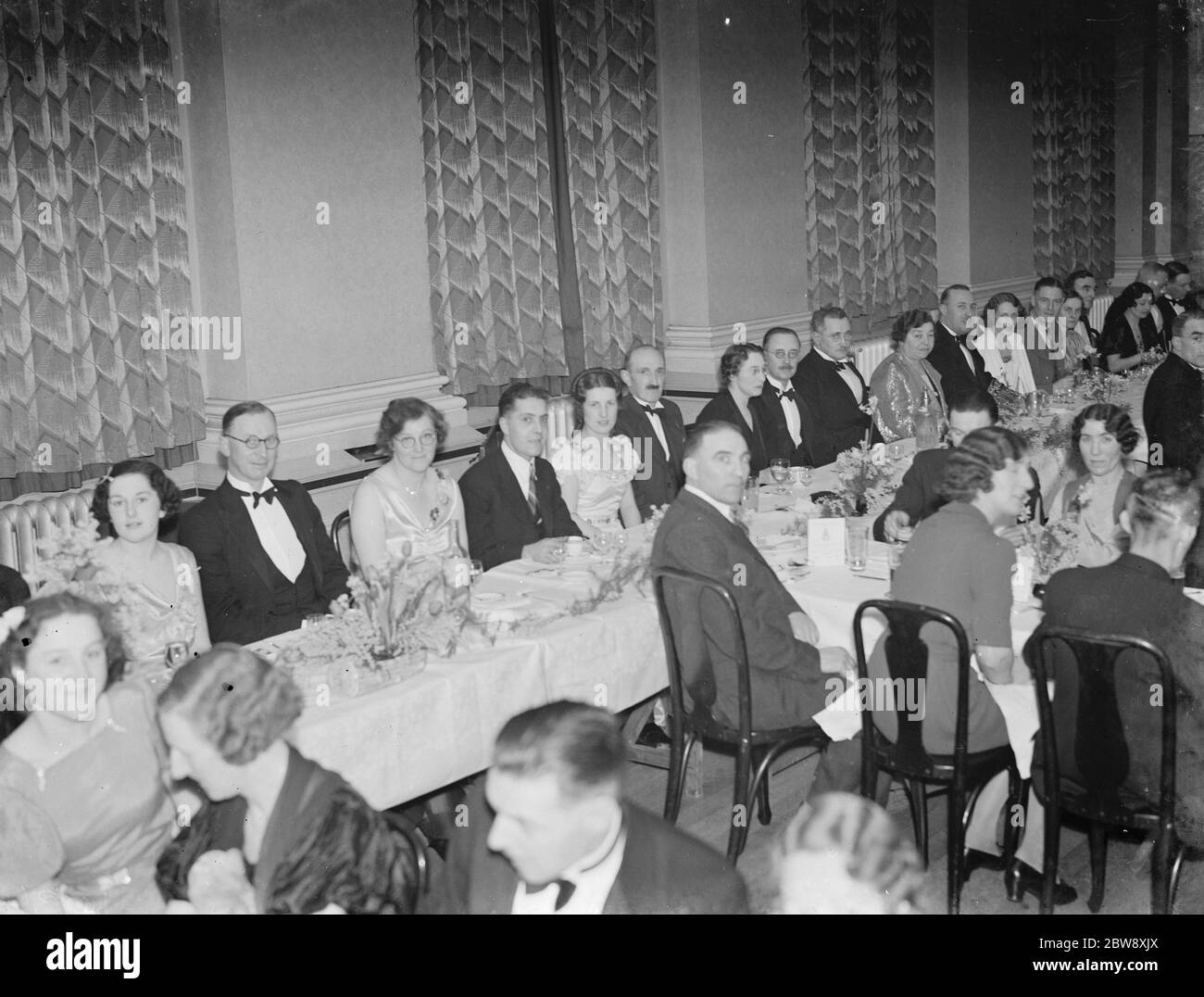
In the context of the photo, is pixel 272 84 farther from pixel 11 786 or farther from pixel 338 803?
pixel 338 803

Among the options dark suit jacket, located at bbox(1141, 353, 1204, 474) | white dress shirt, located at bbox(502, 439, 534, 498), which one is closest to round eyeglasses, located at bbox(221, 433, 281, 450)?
white dress shirt, located at bbox(502, 439, 534, 498)

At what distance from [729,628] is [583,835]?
1.75 m

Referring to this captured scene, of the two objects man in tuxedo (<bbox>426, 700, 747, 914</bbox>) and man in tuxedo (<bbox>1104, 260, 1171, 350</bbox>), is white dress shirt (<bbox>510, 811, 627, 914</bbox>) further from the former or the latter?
man in tuxedo (<bbox>1104, 260, 1171, 350</bbox>)

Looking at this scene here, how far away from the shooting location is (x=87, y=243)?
5594mm

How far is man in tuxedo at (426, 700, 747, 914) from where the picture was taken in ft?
6.44

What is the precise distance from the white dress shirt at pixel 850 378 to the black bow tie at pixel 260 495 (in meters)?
3.34

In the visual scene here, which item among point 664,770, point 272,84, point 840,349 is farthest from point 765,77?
point 664,770

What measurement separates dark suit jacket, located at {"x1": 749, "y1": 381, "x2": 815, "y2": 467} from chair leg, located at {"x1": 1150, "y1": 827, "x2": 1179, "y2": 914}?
325 centimetres

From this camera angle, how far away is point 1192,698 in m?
3.15

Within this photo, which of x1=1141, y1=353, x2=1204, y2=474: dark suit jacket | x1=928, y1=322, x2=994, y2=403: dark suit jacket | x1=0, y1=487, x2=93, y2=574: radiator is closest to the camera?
x1=0, y1=487, x2=93, y2=574: radiator

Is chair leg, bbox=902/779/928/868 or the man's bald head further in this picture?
the man's bald head

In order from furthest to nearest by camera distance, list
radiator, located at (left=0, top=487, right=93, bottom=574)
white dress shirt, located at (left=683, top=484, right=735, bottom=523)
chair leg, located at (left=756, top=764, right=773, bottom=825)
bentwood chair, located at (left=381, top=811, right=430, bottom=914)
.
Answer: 1. radiator, located at (left=0, top=487, right=93, bottom=574)
2. chair leg, located at (left=756, top=764, right=773, bottom=825)
3. white dress shirt, located at (left=683, top=484, right=735, bottom=523)
4. bentwood chair, located at (left=381, top=811, right=430, bottom=914)

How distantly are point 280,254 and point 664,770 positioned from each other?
276cm

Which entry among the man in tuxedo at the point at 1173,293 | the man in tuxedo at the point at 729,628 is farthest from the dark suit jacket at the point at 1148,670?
the man in tuxedo at the point at 1173,293
